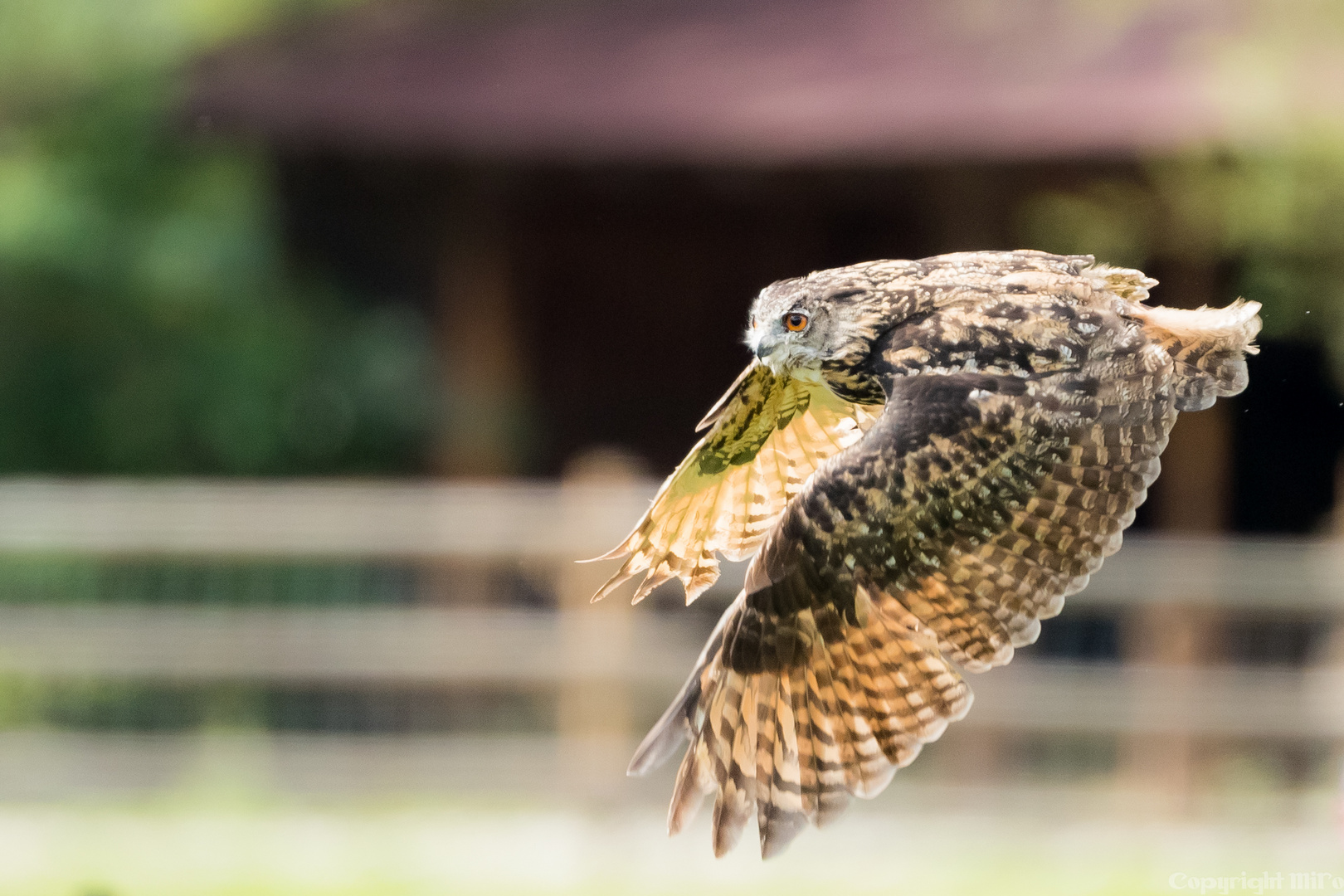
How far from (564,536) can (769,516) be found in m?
2.70

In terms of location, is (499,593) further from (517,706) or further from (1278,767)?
(1278,767)

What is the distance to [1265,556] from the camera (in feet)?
16.1

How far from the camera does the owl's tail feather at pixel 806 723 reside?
1821 millimetres

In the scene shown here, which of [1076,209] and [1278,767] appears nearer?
[1278,767]

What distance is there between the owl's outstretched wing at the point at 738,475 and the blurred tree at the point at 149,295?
638 cm

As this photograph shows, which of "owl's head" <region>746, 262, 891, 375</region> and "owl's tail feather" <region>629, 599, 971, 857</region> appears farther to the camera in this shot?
"owl's head" <region>746, 262, 891, 375</region>

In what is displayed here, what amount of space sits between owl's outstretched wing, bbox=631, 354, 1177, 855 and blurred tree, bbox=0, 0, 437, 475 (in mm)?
6707

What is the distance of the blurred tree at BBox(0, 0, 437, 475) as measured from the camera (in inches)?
359

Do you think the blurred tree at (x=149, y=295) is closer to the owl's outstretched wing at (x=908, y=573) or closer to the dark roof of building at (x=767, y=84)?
the dark roof of building at (x=767, y=84)

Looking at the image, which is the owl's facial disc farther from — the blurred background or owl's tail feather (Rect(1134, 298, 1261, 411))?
the blurred background

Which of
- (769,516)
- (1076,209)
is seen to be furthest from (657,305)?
(769,516)

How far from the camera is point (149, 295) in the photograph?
32.5ft

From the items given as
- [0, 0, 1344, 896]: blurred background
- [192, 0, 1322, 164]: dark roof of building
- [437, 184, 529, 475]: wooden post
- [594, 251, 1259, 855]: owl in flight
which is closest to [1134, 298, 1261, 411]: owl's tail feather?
[594, 251, 1259, 855]: owl in flight

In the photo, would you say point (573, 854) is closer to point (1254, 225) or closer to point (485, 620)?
point (485, 620)
